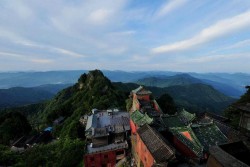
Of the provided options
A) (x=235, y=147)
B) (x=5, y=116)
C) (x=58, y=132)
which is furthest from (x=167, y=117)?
(x=5, y=116)

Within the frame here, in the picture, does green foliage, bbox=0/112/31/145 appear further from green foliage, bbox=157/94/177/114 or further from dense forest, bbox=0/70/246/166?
green foliage, bbox=157/94/177/114

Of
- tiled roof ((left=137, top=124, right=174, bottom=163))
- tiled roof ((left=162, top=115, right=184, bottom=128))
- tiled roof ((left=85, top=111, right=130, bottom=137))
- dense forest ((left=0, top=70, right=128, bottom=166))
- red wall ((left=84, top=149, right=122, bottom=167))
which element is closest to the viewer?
tiled roof ((left=137, top=124, right=174, bottom=163))

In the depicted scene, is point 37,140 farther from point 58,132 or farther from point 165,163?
point 165,163

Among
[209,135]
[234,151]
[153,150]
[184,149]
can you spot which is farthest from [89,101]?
[234,151]

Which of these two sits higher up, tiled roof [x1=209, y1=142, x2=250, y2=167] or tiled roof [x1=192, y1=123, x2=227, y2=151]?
tiled roof [x1=209, y1=142, x2=250, y2=167]

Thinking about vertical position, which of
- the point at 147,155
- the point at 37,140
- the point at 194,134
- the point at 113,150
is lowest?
the point at 37,140

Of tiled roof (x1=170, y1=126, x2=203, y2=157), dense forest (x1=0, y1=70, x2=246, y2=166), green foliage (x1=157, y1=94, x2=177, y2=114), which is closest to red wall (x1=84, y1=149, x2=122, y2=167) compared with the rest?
dense forest (x1=0, y1=70, x2=246, y2=166)

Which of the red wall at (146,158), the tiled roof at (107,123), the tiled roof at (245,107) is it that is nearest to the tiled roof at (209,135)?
the red wall at (146,158)
